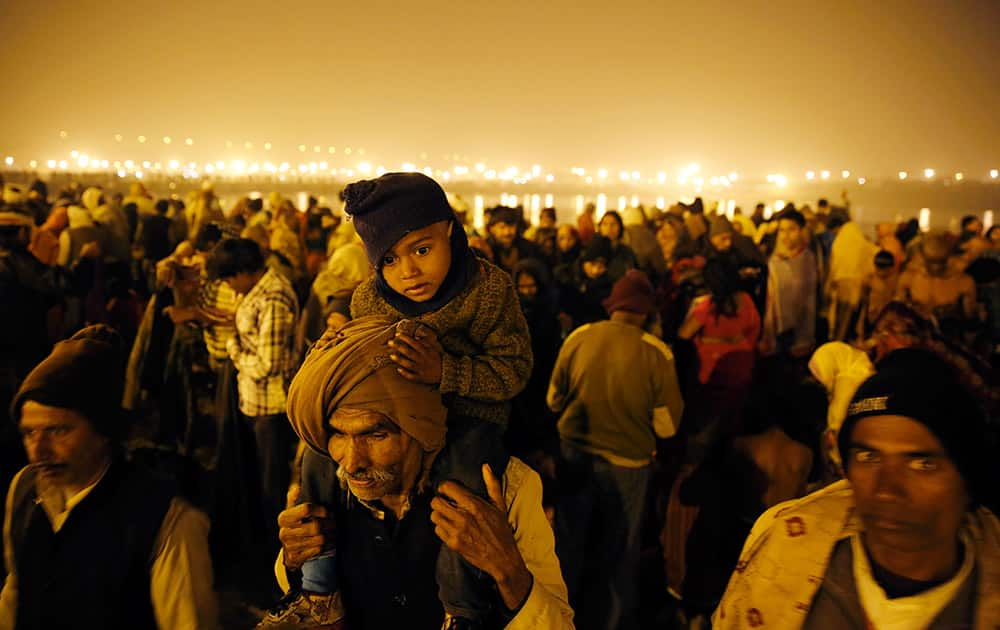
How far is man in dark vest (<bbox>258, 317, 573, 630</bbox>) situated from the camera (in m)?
1.67

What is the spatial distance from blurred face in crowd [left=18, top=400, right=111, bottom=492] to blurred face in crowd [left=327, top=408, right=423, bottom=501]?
0.93 meters

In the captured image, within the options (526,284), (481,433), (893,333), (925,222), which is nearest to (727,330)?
(526,284)

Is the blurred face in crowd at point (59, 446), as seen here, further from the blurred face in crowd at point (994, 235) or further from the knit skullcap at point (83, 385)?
the blurred face in crowd at point (994, 235)

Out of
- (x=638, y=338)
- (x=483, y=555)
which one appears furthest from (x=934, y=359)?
(x=638, y=338)

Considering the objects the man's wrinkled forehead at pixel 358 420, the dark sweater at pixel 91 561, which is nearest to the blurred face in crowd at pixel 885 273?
the man's wrinkled forehead at pixel 358 420

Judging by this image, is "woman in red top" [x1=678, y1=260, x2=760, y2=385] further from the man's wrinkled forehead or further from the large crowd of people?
the man's wrinkled forehead

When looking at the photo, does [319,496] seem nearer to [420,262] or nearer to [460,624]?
[460,624]

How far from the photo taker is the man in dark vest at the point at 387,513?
1668mm

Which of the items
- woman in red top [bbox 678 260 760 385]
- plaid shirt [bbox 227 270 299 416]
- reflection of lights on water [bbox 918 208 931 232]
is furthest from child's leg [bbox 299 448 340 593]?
reflection of lights on water [bbox 918 208 931 232]

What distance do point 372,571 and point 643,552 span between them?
13.2 ft

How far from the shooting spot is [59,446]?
2109 millimetres

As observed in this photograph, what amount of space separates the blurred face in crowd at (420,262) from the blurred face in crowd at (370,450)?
1.37 feet

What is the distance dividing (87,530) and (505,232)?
6900 millimetres

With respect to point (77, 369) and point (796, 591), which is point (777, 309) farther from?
point (77, 369)
